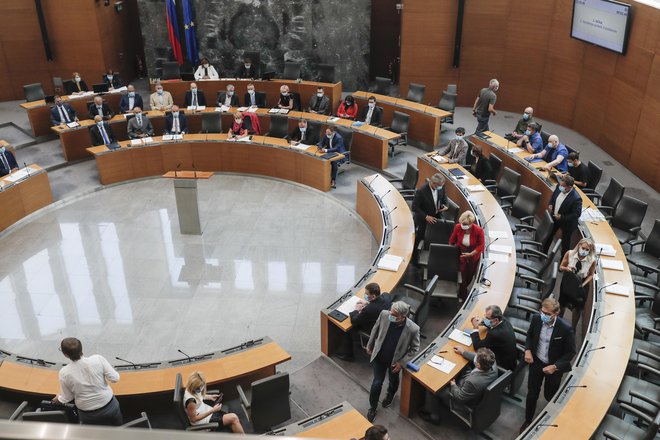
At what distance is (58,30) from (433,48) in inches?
393

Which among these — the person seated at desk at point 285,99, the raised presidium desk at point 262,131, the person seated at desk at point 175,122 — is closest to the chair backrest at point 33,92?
the raised presidium desk at point 262,131

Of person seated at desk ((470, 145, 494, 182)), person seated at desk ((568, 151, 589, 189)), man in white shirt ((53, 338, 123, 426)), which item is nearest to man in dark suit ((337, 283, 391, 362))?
man in white shirt ((53, 338, 123, 426))

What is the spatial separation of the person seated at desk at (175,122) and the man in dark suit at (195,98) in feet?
3.54

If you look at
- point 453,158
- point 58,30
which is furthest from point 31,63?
point 453,158

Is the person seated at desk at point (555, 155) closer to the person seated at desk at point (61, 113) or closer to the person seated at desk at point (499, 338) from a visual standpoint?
the person seated at desk at point (499, 338)

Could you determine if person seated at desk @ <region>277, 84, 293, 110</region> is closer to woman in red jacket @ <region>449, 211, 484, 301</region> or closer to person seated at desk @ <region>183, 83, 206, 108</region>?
person seated at desk @ <region>183, 83, 206, 108</region>

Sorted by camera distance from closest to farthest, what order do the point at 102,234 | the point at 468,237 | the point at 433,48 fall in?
the point at 468,237, the point at 102,234, the point at 433,48

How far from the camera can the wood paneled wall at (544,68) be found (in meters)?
11.9

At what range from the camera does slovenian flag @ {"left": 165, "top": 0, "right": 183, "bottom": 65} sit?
631 inches

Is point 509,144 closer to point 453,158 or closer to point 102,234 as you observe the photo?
point 453,158

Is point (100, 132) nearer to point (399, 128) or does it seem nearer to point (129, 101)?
point (129, 101)

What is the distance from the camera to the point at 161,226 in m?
10.9

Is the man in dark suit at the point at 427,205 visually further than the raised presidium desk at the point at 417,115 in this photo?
No

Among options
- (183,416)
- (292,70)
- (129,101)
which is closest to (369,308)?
(183,416)
